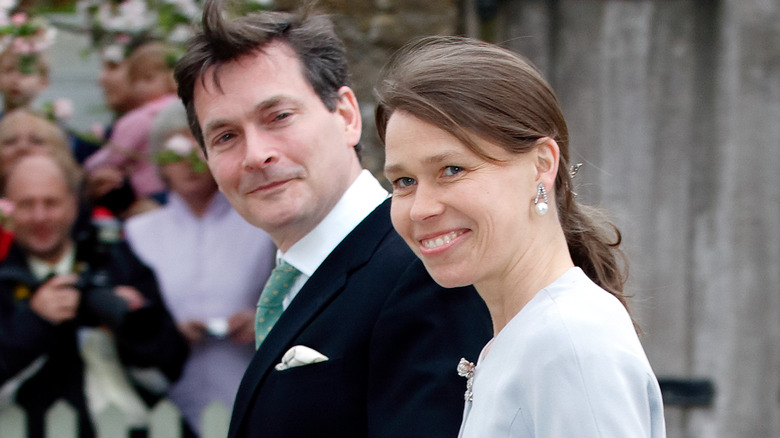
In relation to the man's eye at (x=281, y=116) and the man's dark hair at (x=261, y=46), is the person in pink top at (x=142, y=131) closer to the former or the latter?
the man's dark hair at (x=261, y=46)

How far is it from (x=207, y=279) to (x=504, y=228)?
2.14 metres

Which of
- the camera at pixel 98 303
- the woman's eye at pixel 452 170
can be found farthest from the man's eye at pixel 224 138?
→ the camera at pixel 98 303

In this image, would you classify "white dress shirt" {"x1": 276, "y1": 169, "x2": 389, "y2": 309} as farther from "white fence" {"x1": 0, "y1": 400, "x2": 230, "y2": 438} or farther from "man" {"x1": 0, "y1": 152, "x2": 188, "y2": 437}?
"white fence" {"x1": 0, "y1": 400, "x2": 230, "y2": 438}

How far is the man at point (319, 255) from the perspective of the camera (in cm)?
139

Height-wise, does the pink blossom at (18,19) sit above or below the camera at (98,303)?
above

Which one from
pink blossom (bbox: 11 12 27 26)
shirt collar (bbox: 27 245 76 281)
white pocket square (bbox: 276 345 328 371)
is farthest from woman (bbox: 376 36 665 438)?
pink blossom (bbox: 11 12 27 26)

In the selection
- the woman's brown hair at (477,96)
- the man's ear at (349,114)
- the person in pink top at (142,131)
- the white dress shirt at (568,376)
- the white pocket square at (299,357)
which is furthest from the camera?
the person in pink top at (142,131)

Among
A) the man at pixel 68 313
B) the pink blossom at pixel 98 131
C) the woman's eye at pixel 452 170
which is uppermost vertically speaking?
the pink blossom at pixel 98 131

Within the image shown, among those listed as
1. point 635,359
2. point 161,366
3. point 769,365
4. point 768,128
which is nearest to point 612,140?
point 768,128

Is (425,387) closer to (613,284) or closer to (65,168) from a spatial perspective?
(613,284)

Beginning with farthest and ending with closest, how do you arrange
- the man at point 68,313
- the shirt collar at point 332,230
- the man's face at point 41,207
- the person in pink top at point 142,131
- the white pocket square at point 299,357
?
the person in pink top at point 142,131 → the man's face at point 41,207 → the man at point 68,313 → the shirt collar at point 332,230 → the white pocket square at point 299,357

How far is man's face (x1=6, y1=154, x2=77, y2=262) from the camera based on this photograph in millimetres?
2998

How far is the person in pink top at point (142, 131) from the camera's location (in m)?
3.41

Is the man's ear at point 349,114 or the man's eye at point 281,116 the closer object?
the man's eye at point 281,116
